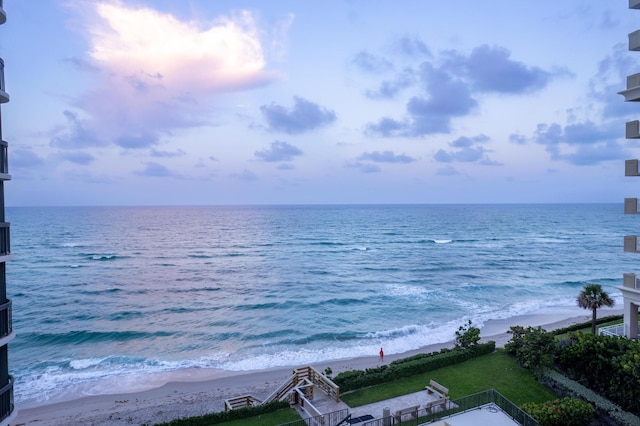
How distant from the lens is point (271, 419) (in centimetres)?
1897

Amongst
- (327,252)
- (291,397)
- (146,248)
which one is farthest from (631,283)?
(146,248)

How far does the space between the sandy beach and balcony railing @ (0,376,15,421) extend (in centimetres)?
1215

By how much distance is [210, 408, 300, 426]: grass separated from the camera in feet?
61.4

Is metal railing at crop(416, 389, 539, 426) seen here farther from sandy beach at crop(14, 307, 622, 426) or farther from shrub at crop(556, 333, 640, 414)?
sandy beach at crop(14, 307, 622, 426)

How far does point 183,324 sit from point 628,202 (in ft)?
125

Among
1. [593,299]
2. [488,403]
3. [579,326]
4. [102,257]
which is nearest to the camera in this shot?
[488,403]

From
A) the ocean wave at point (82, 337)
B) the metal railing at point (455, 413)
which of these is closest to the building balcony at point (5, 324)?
the metal railing at point (455, 413)

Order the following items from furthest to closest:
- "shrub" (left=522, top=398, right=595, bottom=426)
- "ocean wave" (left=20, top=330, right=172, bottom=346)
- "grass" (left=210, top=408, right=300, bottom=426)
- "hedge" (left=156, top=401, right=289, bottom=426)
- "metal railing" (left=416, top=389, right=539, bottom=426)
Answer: "ocean wave" (left=20, top=330, right=172, bottom=346) → "hedge" (left=156, top=401, right=289, bottom=426) → "grass" (left=210, top=408, right=300, bottom=426) → "shrub" (left=522, top=398, right=595, bottom=426) → "metal railing" (left=416, top=389, right=539, bottom=426)

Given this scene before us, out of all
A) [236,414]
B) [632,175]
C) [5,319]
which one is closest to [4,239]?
[5,319]

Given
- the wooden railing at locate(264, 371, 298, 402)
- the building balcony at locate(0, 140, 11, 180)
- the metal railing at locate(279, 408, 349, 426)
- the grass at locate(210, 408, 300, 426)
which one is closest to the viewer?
the building balcony at locate(0, 140, 11, 180)

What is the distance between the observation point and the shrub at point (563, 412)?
15.9 metres

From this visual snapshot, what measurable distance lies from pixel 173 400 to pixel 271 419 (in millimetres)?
10380

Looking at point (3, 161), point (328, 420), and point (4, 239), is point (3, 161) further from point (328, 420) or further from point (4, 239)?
point (328, 420)

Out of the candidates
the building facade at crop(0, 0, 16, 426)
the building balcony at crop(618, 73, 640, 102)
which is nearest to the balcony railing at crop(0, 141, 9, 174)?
the building facade at crop(0, 0, 16, 426)
